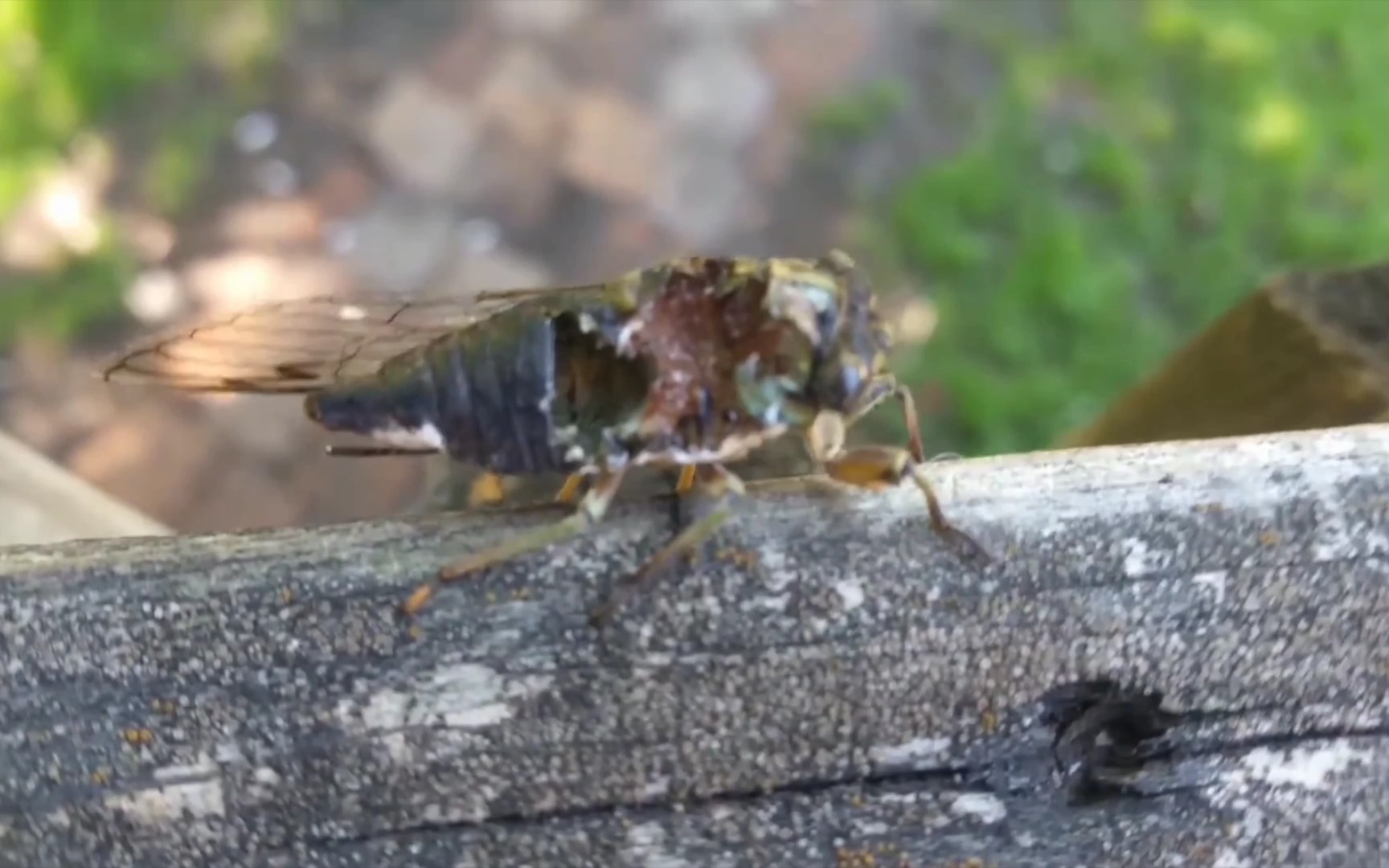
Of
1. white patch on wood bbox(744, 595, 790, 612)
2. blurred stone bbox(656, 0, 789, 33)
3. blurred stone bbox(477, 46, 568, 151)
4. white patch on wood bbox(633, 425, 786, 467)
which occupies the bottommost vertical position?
white patch on wood bbox(744, 595, 790, 612)

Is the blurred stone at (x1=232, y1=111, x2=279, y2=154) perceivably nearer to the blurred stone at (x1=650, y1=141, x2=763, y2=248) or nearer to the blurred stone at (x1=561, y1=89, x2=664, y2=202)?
the blurred stone at (x1=561, y1=89, x2=664, y2=202)

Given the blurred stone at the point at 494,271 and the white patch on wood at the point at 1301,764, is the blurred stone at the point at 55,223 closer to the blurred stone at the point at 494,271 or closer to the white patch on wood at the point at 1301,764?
the blurred stone at the point at 494,271

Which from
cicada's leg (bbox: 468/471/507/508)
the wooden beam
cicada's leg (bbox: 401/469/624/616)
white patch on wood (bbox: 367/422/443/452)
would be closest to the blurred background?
the wooden beam

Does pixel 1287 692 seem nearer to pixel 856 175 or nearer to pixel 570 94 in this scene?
pixel 856 175

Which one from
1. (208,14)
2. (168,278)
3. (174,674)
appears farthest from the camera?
(208,14)

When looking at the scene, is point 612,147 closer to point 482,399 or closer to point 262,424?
point 262,424

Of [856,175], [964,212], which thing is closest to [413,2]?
[856,175]

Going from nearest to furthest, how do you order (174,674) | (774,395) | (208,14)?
(174,674) → (774,395) → (208,14)
